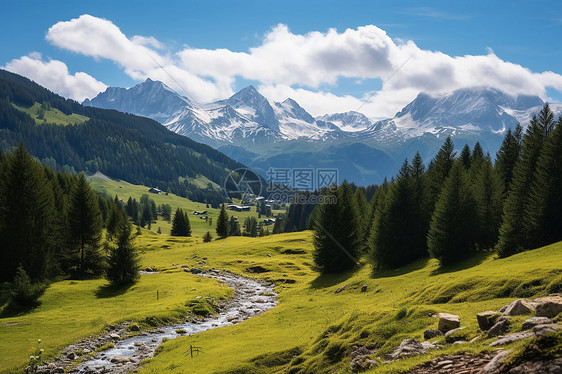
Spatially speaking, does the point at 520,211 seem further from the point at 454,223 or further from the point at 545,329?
the point at 545,329

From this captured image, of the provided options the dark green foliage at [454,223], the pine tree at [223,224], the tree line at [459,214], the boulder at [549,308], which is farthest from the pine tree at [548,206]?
the pine tree at [223,224]

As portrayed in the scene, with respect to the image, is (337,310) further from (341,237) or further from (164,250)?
(164,250)

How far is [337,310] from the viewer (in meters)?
38.9

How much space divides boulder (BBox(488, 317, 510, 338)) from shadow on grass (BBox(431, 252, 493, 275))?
30.8 meters

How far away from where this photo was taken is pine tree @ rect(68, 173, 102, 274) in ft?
212

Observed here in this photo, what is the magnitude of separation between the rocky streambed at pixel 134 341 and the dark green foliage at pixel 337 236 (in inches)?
516

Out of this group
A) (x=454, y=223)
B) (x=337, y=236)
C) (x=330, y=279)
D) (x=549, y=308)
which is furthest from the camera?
(x=337, y=236)

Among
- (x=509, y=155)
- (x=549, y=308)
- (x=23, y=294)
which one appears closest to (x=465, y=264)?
(x=549, y=308)

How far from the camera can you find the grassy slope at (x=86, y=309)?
31.9m

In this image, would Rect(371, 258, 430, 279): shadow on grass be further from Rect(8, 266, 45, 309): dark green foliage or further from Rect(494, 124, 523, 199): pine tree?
Rect(8, 266, 45, 309): dark green foliage

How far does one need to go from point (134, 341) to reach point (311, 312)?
1919 centimetres

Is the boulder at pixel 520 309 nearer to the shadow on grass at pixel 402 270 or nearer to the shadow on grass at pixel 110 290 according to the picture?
the shadow on grass at pixel 402 270

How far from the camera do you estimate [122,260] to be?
5784cm

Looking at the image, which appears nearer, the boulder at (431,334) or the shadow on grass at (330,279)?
the boulder at (431,334)
